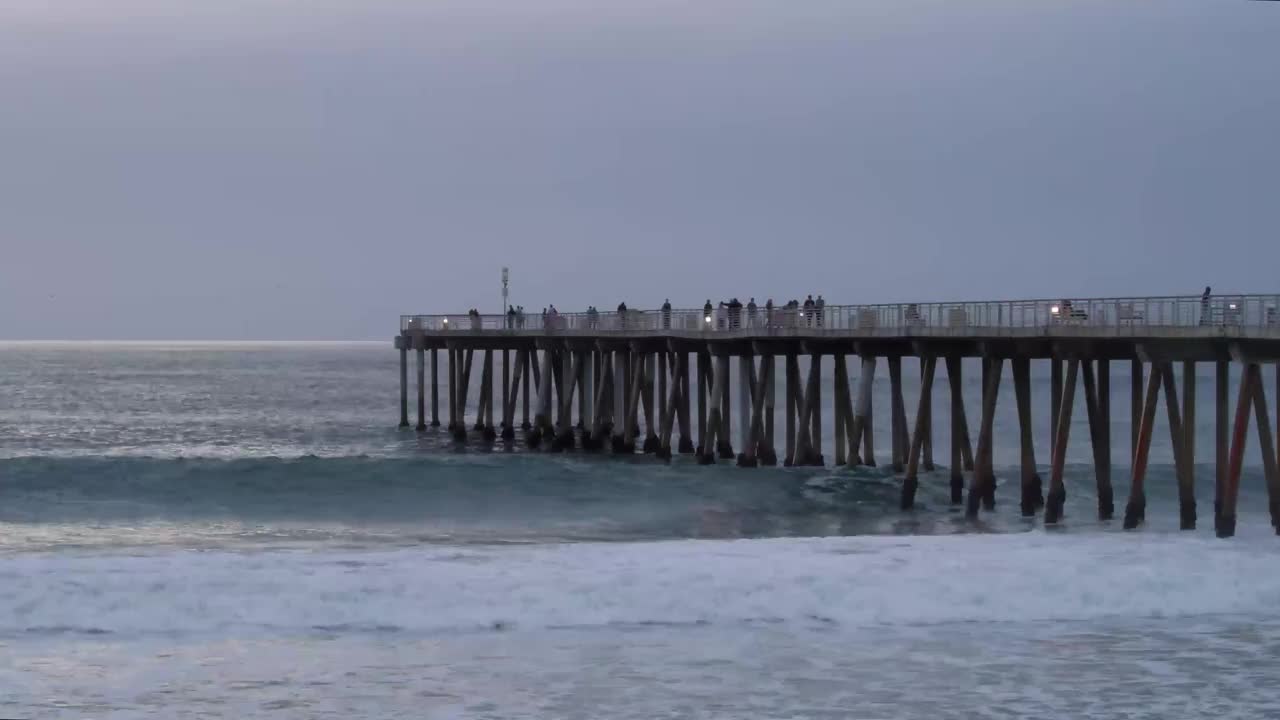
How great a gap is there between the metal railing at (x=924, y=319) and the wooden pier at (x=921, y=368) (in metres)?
0.04

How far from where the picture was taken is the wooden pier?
977 inches

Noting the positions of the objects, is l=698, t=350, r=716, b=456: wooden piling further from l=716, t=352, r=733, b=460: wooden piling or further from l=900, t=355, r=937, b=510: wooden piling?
l=900, t=355, r=937, b=510: wooden piling

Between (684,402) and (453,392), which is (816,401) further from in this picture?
(453,392)

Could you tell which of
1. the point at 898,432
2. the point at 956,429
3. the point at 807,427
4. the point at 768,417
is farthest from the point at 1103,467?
the point at 768,417

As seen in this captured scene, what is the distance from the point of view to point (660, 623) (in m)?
16.5

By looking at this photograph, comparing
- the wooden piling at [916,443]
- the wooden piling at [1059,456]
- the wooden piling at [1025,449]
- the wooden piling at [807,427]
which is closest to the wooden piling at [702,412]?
the wooden piling at [807,427]

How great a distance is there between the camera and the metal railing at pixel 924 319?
82.2 ft

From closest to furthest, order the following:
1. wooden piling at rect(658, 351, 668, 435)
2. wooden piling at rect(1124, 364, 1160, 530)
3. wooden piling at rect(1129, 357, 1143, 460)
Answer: wooden piling at rect(1124, 364, 1160, 530) → wooden piling at rect(1129, 357, 1143, 460) → wooden piling at rect(658, 351, 668, 435)

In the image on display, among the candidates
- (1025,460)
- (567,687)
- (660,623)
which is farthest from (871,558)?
(1025,460)

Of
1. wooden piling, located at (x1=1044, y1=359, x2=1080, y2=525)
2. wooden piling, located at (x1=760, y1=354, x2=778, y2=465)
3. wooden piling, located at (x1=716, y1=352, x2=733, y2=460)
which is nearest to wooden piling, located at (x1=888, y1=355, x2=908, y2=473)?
wooden piling, located at (x1=760, y1=354, x2=778, y2=465)

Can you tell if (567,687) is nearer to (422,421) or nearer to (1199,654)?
(1199,654)

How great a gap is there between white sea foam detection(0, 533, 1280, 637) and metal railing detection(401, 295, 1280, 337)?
21.2ft

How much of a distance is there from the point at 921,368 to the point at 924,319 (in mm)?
6719

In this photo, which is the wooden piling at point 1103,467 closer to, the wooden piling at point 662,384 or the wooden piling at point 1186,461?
the wooden piling at point 1186,461
